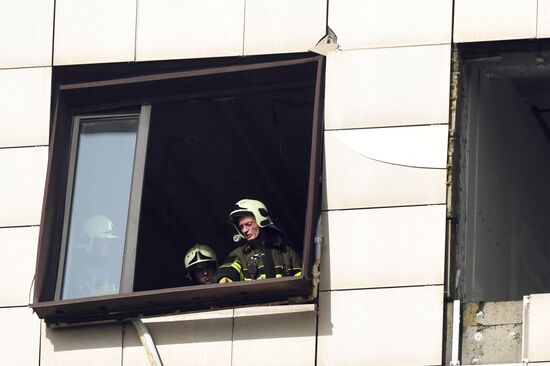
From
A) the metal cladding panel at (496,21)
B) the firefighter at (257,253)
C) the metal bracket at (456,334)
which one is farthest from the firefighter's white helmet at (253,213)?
the metal cladding panel at (496,21)

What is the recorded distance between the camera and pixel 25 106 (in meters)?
18.5

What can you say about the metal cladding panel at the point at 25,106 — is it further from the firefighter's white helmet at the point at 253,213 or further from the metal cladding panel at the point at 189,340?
the metal cladding panel at the point at 189,340

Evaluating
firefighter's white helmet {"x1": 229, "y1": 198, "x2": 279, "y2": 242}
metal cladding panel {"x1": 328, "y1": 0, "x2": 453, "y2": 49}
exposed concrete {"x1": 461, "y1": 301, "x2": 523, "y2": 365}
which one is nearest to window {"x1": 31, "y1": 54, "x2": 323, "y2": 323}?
metal cladding panel {"x1": 328, "y1": 0, "x2": 453, "y2": 49}

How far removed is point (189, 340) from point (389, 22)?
3185 millimetres

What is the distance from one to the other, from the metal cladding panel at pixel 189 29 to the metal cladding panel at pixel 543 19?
2.59 m

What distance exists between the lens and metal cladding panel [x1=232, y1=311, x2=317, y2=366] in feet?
55.9

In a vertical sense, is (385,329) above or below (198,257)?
below

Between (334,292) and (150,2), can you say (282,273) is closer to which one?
(334,292)

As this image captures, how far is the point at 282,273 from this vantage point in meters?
18.2

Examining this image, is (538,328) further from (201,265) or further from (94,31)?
(94,31)

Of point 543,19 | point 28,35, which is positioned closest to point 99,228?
point 28,35

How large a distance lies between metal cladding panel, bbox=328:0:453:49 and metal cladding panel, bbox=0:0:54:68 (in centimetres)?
258

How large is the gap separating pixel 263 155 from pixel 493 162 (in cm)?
443

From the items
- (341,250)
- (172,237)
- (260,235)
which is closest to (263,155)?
(172,237)
